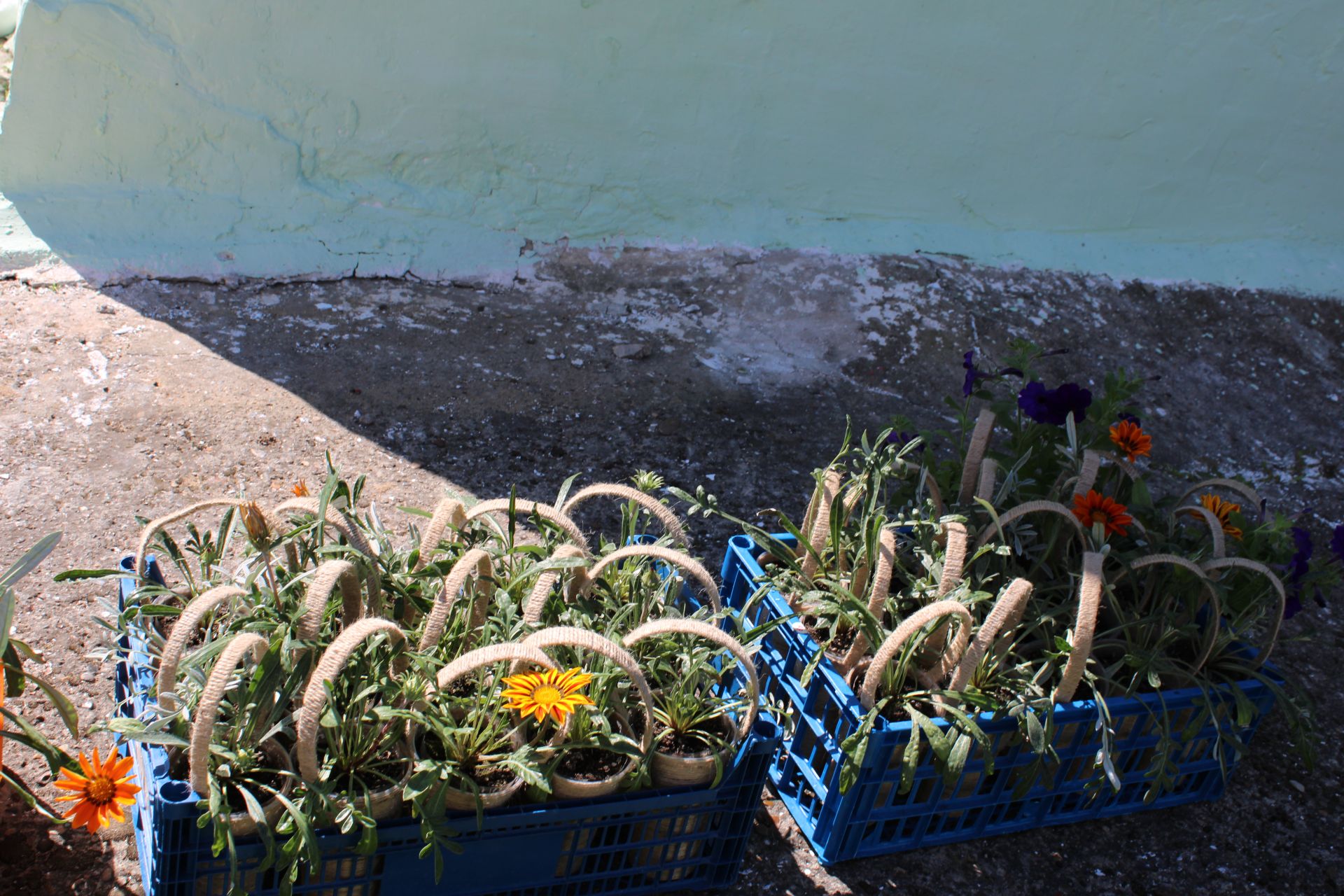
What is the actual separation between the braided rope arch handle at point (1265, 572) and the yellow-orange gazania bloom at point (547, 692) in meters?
1.36

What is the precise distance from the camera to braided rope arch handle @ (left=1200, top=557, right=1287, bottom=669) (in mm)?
2094

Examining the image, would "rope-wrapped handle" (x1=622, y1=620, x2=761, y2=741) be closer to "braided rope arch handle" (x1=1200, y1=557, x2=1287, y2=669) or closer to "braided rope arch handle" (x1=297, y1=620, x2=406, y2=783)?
"braided rope arch handle" (x1=297, y1=620, x2=406, y2=783)

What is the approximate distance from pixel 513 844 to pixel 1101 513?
139 cm

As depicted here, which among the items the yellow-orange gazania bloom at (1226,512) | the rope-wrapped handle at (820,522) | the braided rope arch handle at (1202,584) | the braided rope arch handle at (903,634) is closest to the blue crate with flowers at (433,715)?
the braided rope arch handle at (903,634)

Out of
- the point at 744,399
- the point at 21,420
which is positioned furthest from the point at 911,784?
the point at 21,420

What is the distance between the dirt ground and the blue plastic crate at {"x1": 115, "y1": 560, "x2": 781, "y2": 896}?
0.23m

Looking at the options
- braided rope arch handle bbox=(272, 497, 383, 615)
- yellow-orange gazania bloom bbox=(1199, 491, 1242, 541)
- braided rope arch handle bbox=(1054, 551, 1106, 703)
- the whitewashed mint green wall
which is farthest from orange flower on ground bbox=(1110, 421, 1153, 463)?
the whitewashed mint green wall

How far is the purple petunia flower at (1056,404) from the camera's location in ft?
8.13

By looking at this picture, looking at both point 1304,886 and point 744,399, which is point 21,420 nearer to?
point 744,399

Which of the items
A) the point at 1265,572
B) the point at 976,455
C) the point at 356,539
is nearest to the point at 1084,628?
the point at 1265,572

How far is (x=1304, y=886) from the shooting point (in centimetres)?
232

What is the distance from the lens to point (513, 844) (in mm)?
1779

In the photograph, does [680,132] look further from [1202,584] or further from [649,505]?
[1202,584]

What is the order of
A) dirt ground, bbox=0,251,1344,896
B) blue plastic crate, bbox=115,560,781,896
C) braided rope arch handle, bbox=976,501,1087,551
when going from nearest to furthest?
1. blue plastic crate, bbox=115,560,781,896
2. braided rope arch handle, bbox=976,501,1087,551
3. dirt ground, bbox=0,251,1344,896
